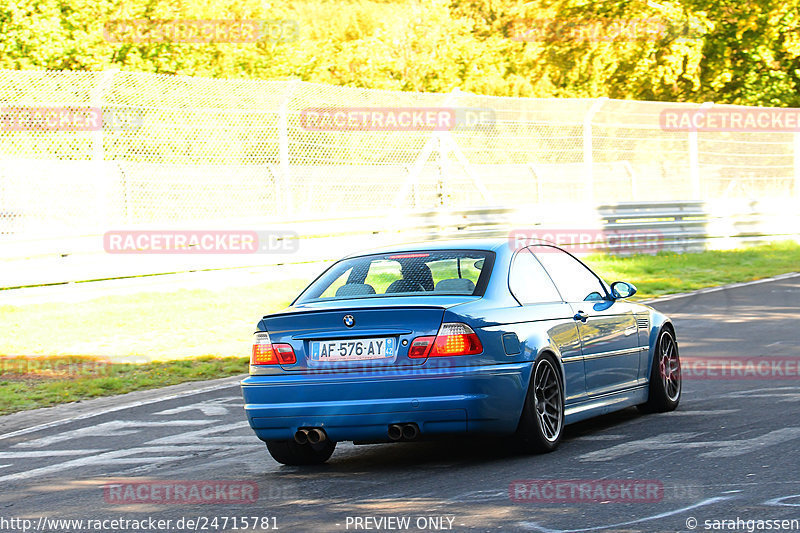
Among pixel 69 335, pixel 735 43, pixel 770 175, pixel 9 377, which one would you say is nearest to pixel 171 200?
pixel 69 335

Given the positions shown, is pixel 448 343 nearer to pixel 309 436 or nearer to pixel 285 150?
pixel 309 436

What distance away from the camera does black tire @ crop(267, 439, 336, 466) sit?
708 cm

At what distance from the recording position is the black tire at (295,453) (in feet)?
23.2

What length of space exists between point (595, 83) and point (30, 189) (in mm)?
23100

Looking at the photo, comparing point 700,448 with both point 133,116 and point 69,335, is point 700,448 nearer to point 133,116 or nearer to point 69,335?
point 69,335

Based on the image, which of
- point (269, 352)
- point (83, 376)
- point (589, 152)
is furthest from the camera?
point (589, 152)

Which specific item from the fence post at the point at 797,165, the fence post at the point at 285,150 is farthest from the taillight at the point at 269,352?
the fence post at the point at 797,165

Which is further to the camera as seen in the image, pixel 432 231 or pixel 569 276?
pixel 432 231

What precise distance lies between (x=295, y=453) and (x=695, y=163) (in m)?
18.5

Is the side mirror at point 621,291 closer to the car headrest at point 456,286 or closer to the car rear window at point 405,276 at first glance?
the car rear window at point 405,276

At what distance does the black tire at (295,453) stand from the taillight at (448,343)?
0.90 m

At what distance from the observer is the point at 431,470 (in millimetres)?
6672

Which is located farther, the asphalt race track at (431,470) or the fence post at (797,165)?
the fence post at (797,165)

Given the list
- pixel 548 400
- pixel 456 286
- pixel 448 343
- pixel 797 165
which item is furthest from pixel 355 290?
pixel 797 165
